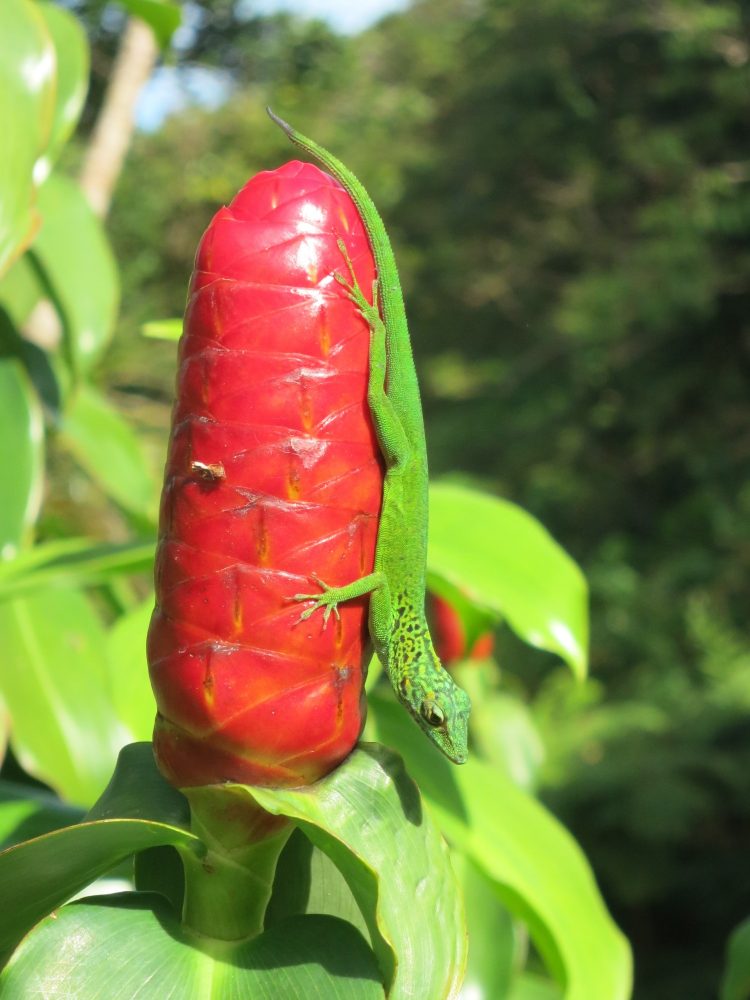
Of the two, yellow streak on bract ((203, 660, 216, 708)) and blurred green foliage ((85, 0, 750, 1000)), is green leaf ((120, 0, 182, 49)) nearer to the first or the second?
yellow streak on bract ((203, 660, 216, 708))

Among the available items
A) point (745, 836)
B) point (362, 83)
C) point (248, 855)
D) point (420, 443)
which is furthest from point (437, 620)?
point (362, 83)

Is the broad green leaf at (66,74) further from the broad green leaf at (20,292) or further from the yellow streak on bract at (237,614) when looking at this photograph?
the yellow streak on bract at (237,614)

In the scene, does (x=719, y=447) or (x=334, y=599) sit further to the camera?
(x=719, y=447)

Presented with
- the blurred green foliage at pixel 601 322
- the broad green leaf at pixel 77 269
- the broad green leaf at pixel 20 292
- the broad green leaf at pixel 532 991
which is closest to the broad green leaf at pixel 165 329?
the broad green leaf at pixel 77 269

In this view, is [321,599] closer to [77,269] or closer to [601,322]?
[77,269]

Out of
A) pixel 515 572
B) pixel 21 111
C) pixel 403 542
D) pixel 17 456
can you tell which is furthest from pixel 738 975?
pixel 21 111

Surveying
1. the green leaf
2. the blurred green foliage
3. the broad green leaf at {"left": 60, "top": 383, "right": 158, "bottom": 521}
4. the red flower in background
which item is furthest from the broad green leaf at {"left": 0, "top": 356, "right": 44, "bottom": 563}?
the blurred green foliage

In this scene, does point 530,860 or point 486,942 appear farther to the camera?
point 486,942

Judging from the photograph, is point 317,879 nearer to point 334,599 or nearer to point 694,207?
point 334,599
